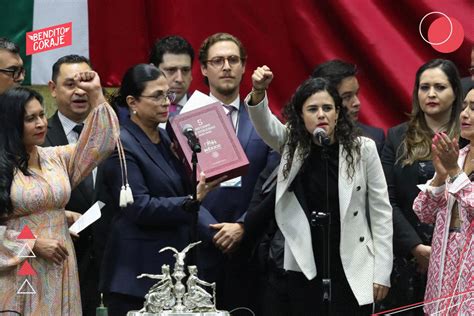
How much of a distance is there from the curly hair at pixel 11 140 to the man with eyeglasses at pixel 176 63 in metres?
1.22

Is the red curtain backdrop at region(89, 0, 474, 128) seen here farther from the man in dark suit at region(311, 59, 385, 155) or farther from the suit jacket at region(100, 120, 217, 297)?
the suit jacket at region(100, 120, 217, 297)

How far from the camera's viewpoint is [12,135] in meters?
5.16

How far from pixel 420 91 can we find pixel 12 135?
2083 millimetres

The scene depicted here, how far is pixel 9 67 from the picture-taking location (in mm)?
6160

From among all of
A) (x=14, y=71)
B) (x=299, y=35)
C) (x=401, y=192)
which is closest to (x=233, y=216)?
(x=401, y=192)

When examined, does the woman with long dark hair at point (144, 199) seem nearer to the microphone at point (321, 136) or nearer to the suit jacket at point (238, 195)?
the suit jacket at point (238, 195)

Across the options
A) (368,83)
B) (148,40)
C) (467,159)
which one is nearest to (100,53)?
(148,40)

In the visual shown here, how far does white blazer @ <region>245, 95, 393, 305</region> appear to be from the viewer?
5379 mm

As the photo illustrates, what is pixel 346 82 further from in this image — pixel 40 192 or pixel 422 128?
pixel 40 192

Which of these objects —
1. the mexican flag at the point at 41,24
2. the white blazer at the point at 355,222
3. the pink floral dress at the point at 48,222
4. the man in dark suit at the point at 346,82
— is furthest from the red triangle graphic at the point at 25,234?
the mexican flag at the point at 41,24

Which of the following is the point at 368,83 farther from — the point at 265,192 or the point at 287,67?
the point at 265,192

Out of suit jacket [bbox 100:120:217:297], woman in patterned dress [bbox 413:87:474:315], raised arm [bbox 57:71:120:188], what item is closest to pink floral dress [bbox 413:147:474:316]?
woman in patterned dress [bbox 413:87:474:315]

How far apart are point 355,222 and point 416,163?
1.83ft

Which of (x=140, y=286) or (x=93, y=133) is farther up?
(x=93, y=133)
